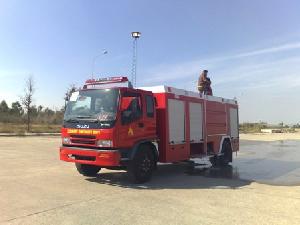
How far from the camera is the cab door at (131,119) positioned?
1078cm

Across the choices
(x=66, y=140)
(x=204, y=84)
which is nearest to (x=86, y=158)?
(x=66, y=140)

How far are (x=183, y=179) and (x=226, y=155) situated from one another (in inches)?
200

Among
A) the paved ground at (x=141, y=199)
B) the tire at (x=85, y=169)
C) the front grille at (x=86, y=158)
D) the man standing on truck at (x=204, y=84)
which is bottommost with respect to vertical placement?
the paved ground at (x=141, y=199)

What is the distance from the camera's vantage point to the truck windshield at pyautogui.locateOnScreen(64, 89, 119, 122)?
10.7m

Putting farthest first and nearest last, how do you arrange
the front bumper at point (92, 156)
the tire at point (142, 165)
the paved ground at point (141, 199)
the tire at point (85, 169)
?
the tire at point (85, 169) → the tire at point (142, 165) → the front bumper at point (92, 156) → the paved ground at point (141, 199)

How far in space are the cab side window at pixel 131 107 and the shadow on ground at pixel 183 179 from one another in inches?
68.2

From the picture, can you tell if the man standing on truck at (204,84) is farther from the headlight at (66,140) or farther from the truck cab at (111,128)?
the headlight at (66,140)

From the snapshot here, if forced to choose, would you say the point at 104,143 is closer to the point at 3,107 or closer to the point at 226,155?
the point at 226,155

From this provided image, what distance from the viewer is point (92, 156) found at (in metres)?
10.7

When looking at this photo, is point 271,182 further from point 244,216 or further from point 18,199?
point 18,199

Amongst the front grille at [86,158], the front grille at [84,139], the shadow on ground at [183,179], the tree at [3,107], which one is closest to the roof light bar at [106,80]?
the front grille at [84,139]

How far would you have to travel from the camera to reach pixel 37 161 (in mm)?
15977

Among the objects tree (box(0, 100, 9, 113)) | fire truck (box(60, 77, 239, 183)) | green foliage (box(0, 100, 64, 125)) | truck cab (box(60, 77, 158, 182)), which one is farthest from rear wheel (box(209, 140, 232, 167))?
tree (box(0, 100, 9, 113))

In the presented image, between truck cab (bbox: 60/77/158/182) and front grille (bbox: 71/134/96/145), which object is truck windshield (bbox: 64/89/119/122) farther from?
front grille (bbox: 71/134/96/145)
